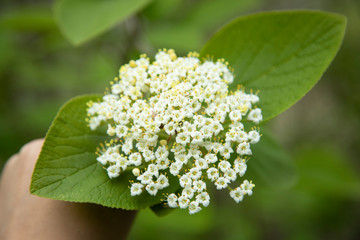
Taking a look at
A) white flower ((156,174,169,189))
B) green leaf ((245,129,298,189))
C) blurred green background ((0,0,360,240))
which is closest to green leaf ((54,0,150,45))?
blurred green background ((0,0,360,240))

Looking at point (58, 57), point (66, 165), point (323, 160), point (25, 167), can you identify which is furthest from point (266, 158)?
point (58, 57)

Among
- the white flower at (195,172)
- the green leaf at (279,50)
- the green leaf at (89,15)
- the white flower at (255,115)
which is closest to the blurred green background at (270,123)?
the green leaf at (89,15)

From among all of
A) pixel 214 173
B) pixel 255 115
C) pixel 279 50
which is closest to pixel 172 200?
pixel 214 173

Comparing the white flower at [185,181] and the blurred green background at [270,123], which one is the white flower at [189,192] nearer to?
the white flower at [185,181]

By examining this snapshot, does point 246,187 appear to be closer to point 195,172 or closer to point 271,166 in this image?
point 195,172

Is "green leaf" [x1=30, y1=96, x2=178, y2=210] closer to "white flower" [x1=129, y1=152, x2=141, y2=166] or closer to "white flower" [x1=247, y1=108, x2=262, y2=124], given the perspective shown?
"white flower" [x1=129, y1=152, x2=141, y2=166]
